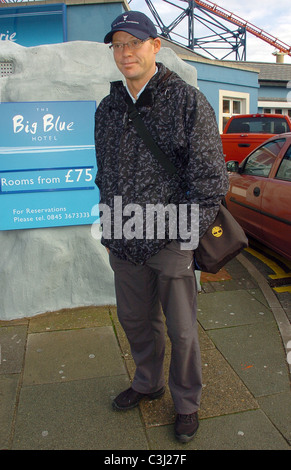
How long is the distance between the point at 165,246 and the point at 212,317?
71.4 inches

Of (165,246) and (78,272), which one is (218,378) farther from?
(78,272)

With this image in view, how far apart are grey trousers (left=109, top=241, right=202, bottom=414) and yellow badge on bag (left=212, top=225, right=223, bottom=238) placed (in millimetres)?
155

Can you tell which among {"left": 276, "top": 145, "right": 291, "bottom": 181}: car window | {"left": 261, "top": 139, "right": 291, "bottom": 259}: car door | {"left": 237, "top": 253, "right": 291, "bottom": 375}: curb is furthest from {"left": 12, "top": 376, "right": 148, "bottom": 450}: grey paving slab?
{"left": 276, "top": 145, "right": 291, "bottom": 181}: car window

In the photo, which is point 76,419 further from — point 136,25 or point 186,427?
point 136,25

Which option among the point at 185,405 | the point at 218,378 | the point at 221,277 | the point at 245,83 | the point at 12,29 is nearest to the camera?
the point at 185,405

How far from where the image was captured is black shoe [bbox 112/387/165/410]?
2.45 m

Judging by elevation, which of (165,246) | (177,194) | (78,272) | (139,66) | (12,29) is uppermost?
(12,29)

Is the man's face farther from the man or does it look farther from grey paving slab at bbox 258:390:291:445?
grey paving slab at bbox 258:390:291:445

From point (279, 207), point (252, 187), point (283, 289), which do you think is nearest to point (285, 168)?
point (279, 207)

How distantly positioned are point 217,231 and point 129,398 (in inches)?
46.2

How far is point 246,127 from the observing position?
1025cm

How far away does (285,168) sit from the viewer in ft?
15.3
